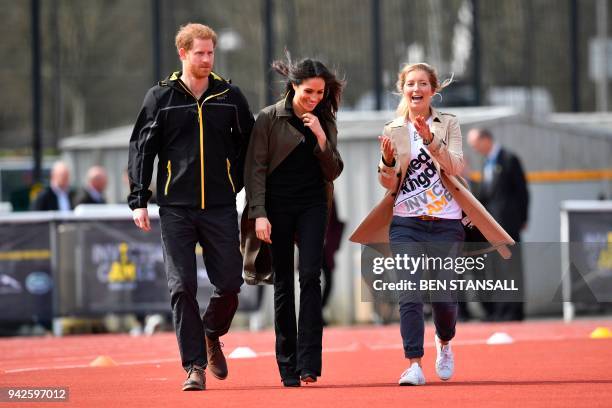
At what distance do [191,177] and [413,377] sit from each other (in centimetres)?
176

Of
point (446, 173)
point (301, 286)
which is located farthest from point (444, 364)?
point (446, 173)

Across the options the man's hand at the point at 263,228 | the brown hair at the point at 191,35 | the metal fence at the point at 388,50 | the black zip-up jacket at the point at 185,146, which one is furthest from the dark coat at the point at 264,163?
the metal fence at the point at 388,50

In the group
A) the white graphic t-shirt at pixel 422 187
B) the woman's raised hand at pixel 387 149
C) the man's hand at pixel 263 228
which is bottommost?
the man's hand at pixel 263 228

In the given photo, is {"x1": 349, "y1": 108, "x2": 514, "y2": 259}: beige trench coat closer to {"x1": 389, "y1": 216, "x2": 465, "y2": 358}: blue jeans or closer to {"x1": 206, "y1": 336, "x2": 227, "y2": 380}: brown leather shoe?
{"x1": 389, "y1": 216, "x2": 465, "y2": 358}: blue jeans

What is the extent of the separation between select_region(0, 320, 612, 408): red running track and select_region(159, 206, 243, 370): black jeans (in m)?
0.34

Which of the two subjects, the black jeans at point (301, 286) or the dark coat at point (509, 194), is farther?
the dark coat at point (509, 194)

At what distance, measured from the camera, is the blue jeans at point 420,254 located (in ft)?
29.9

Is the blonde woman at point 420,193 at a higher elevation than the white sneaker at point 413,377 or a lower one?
higher

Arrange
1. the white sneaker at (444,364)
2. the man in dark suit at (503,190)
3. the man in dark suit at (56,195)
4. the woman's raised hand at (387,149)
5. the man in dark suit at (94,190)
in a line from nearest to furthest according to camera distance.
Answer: the woman's raised hand at (387,149), the white sneaker at (444,364), the man in dark suit at (503,190), the man in dark suit at (56,195), the man in dark suit at (94,190)

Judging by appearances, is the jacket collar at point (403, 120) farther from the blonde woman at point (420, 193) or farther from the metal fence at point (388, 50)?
the metal fence at point (388, 50)

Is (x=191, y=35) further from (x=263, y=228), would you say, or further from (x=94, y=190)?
(x=94, y=190)

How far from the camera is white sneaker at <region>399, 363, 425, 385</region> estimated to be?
911cm

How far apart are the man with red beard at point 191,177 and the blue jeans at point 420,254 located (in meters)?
0.99

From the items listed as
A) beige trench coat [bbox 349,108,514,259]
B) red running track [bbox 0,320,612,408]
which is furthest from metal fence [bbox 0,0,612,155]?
beige trench coat [bbox 349,108,514,259]
